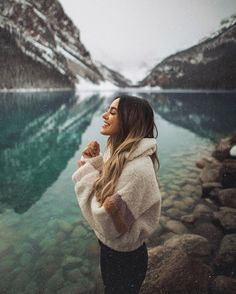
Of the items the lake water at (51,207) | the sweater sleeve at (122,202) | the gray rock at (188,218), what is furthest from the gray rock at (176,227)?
the sweater sleeve at (122,202)

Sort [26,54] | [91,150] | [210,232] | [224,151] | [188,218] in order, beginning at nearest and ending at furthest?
[91,150] → [210,232] → [188,218] → [224,151] → [26,54]

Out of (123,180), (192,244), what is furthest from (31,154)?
(123,180)

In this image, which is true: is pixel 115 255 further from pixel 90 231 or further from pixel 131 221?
pixel 90 231

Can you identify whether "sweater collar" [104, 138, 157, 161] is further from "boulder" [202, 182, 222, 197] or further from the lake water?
"boulder" [202, 182, 222, 197]

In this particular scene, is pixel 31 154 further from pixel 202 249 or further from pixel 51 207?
pixel 202 249

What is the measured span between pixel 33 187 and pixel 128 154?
781 centimetres

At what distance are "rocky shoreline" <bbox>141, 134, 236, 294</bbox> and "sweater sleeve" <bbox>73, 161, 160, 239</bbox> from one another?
2388 mm

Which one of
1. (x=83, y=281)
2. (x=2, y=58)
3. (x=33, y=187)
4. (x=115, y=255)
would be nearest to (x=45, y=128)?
(x=33, y=187)

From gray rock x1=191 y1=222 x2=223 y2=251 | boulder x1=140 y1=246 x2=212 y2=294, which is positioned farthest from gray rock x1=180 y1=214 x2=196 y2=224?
boulder x1=140 y1=246 x2=212 y2=294

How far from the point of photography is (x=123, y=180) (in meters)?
1.99

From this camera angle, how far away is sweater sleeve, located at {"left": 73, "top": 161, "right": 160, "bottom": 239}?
1.92 metres

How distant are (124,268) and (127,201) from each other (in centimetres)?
97

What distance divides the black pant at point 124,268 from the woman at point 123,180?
0.26 ft

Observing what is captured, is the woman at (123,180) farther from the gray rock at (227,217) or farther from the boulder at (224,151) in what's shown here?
the boulder at (224,151)
